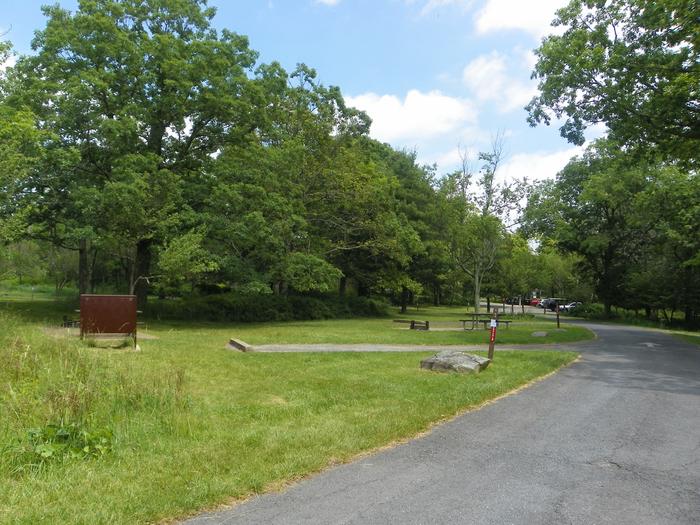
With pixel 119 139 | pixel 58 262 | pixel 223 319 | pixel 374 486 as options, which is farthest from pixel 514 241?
pixel 58 262

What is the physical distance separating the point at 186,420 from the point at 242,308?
2106 centimetres

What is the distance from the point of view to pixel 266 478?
4.64 meters

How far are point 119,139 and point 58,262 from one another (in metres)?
26.9

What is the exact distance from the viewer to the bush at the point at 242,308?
25.9 m

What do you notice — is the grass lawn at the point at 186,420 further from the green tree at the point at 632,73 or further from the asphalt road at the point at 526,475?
the green tree at the point at 632,73

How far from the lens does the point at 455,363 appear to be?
10.8 meters

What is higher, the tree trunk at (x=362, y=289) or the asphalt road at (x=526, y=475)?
the tree trunk at (x=362, y=289)

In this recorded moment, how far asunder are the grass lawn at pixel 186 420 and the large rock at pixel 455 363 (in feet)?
0.99

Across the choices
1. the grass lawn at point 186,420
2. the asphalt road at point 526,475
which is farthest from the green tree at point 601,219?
the asphalt road at point 526,475

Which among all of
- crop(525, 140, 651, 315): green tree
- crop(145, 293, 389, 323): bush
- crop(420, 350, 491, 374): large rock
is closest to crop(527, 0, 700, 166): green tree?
crop(420, 350, 491, 374): large rock

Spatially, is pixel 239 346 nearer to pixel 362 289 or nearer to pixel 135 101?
pixel 135 101

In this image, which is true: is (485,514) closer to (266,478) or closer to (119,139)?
(266,478)

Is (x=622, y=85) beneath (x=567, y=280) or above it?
above

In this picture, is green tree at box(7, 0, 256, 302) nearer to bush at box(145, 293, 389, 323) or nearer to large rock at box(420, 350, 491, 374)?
bush at box(145, 293, 389, 323)
